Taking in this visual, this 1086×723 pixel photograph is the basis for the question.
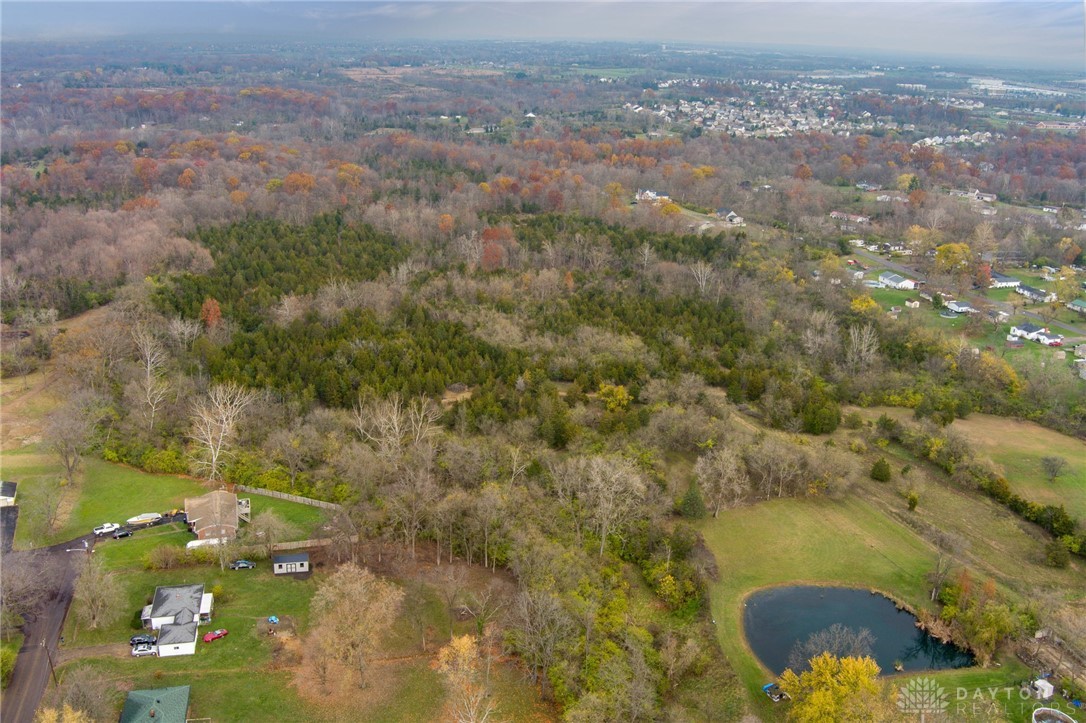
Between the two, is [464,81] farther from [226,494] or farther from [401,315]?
[226,494]

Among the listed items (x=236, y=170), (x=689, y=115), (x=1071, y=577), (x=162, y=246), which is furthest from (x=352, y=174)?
(x=689, y=115)

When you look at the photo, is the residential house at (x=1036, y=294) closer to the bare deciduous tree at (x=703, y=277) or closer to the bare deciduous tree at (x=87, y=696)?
the bare deciduous tree at (x=703, y=277)

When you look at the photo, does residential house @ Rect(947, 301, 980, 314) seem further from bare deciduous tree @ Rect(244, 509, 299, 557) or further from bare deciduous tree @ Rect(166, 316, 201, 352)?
bare deciduous tree @ Rect(166, 316, 201, 352)

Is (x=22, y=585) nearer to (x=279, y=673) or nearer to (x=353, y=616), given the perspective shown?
(x=279, y=673)

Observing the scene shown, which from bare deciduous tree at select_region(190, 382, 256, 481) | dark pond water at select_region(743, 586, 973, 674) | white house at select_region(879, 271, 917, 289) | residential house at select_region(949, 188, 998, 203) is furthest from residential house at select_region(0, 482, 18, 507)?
residential house at select_region(949, 188, 998, 203)

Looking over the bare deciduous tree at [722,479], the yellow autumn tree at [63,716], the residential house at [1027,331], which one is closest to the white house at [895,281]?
the residential house at [1027,331]

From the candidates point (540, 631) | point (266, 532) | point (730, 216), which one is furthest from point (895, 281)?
point (266, 532)

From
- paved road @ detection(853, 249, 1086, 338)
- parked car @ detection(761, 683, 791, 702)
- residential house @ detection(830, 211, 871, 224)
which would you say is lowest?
parked car @ detection(761, 683, 791, 702)
